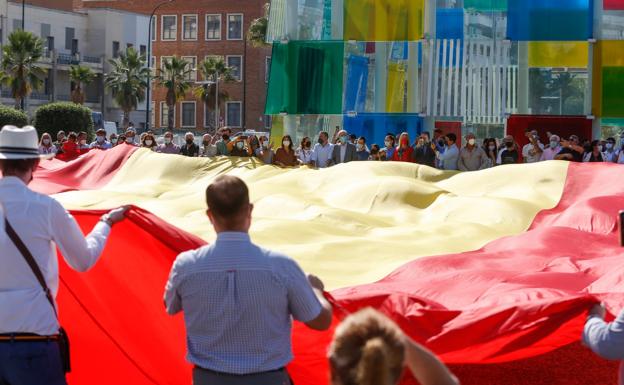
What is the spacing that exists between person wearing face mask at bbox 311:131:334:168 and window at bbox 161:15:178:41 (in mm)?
68678

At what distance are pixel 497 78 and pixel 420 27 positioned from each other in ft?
5.29

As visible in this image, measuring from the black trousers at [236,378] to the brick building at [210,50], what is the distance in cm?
7834

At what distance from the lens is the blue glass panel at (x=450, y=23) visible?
2109cm

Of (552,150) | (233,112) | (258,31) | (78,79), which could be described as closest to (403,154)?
(552,150)

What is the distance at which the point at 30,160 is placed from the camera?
487cm

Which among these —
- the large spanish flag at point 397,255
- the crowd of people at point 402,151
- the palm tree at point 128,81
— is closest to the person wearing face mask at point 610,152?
the crowd of people at point 402,151

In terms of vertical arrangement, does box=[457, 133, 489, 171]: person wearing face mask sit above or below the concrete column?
below

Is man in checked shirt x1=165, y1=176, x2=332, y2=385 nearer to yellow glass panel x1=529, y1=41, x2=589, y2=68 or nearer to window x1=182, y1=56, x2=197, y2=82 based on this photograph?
yellow glass panel x1=529, y1=41, x2=589, y2=68

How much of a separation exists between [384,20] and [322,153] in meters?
5.71

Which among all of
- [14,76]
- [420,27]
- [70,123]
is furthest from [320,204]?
[14,76]

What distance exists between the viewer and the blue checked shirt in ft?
13.6

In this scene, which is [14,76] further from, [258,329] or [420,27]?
[258,329]

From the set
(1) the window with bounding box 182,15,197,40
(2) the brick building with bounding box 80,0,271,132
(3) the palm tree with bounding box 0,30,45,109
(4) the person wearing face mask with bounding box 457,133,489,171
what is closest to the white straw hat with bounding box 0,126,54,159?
(4) the person wearing face mask with bounding box 457,133,489,171

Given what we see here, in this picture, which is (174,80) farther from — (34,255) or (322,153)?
(34,255)
